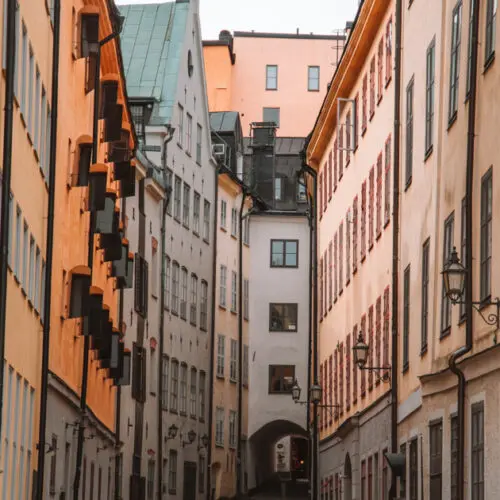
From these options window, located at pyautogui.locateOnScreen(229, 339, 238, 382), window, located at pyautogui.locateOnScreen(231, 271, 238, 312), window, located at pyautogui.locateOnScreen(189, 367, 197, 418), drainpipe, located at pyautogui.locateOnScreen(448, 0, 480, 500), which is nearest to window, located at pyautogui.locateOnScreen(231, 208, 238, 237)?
window, located at pyautogui.locateOnScreen(231, 271, 238, 312)

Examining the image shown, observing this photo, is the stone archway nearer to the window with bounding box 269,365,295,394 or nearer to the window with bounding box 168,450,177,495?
the window with bounding box 168,450,177,495

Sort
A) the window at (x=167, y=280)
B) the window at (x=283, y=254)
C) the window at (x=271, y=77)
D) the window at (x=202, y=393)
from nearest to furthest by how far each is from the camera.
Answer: the window at (x=167, y=280)
the window at (x=202, y=393)
the window at (x=283, y=254)
the window at (x=271, y=77)

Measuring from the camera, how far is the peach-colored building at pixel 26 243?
21516mm

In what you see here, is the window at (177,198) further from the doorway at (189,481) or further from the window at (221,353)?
the doorway at (189,481)

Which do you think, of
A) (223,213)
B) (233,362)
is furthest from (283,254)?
(233,362)

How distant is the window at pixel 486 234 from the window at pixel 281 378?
43613 mm

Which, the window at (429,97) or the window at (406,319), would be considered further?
the window at (406,319)

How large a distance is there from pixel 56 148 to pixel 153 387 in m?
23.0

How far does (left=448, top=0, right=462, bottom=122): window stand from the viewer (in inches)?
947

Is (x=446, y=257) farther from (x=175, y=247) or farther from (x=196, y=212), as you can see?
(x=196, y=212)

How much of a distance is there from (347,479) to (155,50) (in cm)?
1955

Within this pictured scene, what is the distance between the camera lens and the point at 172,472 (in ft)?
172

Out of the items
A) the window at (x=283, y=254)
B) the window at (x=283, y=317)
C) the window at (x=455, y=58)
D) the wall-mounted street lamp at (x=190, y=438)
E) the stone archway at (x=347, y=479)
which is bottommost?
the stone archway at (x=347, y=479)

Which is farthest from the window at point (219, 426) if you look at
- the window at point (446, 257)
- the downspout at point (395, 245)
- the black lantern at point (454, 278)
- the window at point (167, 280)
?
the black lantern at point (454, 278)
